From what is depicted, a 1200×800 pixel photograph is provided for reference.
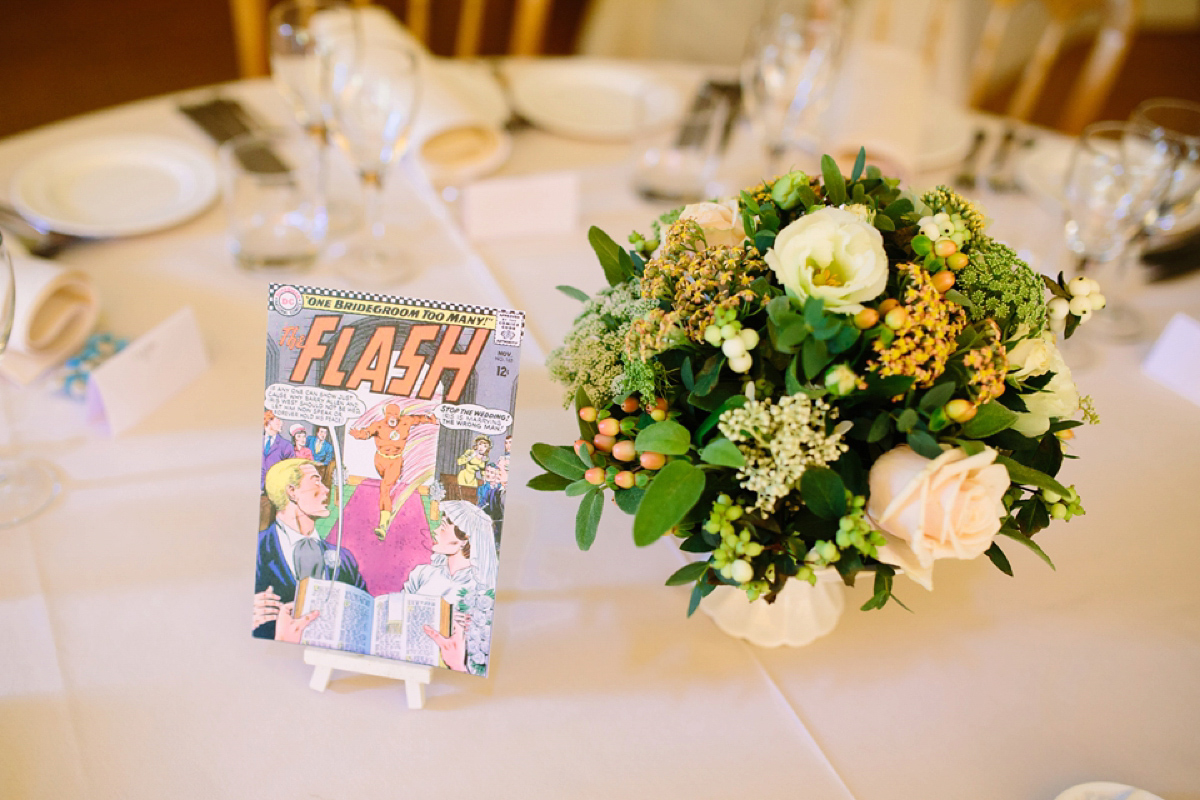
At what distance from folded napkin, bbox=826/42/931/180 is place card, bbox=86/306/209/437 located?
3.39 ft

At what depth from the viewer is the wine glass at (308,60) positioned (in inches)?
46.6

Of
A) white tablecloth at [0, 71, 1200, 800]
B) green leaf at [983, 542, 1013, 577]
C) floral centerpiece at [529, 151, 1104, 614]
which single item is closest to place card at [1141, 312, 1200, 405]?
white tablecloth at [0, 71, 1200, 800]

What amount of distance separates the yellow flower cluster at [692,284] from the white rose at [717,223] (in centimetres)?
4

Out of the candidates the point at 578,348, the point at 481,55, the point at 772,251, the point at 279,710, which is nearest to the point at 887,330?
the point at 772,251

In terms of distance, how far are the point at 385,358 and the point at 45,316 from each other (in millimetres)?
606

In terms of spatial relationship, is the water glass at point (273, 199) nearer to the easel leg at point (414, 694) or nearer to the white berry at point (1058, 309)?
the easel leg at point (414, 694)

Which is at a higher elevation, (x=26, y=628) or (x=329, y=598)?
(x=329, y=598)

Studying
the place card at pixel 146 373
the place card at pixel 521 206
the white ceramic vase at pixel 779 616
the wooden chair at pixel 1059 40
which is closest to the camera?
the white ceramic vase at pixel 779 616

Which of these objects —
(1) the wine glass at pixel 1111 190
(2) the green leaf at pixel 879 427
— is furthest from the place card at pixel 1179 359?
(2) the green leaf at pixel 879 427

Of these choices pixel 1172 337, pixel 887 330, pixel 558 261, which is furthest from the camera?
pixel 558 261

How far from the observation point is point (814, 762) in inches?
28.4

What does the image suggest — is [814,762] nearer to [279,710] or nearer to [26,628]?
[279,710]

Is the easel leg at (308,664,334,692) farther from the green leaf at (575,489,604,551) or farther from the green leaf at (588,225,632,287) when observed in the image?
the green leaf at (588,225,632,287)

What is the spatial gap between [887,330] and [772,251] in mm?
98
